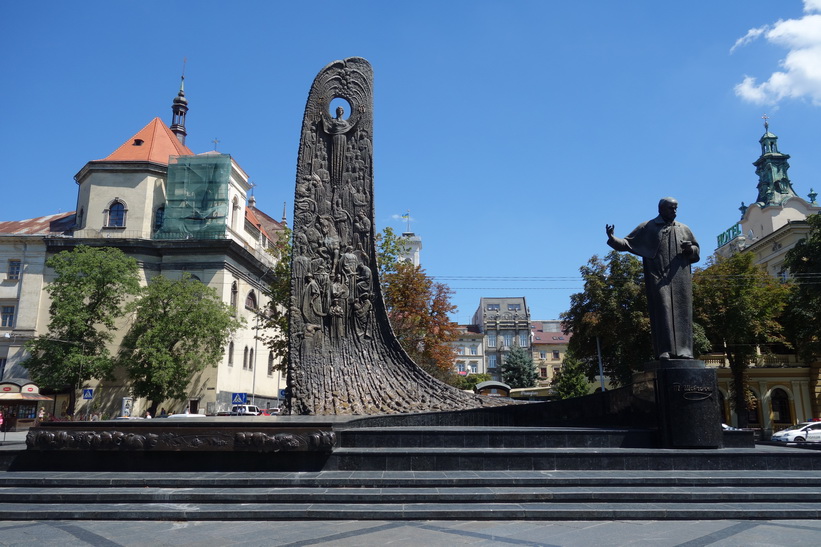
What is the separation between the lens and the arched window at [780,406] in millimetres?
32812

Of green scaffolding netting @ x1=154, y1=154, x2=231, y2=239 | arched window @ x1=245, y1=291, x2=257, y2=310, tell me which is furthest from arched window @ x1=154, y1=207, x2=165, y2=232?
arched window @ x1=245, y1=291, x2=257, y2=310

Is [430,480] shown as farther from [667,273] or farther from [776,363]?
[776,363]

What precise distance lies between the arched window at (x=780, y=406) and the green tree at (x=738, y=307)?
691 cm

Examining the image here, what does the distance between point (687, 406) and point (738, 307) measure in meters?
21.7

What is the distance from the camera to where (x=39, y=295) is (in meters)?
35.3

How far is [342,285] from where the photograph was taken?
11.6 m

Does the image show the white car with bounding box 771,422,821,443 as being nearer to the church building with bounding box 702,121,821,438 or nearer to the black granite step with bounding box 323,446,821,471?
the church building with bounding box 702,121,821,438

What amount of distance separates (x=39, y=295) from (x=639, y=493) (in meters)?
38.8

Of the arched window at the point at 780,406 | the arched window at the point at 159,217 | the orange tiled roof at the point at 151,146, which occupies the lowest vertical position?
the arched window at the point at 780,406

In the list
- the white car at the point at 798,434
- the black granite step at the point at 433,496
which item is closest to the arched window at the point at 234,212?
the white car at the point at 798,434

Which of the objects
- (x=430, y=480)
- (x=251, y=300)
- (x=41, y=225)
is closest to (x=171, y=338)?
(x=251, y=300)

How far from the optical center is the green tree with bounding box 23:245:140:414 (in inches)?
1188

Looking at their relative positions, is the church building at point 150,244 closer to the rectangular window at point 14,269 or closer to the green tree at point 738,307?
→ the rectangular window at point 14,269

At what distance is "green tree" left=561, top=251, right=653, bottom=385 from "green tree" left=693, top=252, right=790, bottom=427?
12.0 feet
